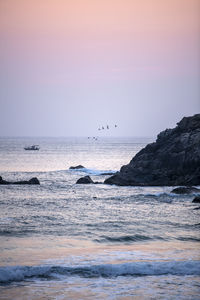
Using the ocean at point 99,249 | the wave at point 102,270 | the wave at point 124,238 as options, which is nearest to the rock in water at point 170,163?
the ocean at point 99,249

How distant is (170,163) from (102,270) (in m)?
38.0

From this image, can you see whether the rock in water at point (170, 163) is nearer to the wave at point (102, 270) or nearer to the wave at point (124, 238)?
the wave at point (124, 238)

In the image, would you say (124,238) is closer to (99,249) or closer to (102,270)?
(99,249)

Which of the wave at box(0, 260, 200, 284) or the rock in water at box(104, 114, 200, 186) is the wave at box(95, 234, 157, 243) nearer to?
the wave at box(0, 260, 200, 284)

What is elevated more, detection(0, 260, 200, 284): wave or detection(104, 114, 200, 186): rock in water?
detection(104, 114, 200, 186): rock in water

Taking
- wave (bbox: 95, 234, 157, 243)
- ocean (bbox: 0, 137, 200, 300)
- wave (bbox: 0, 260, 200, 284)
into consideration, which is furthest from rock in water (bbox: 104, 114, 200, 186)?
wave (bbox: 0, 260, 200, 284)

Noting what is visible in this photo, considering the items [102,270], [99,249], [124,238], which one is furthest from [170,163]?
[102,270]

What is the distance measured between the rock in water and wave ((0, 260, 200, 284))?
34.1 metres

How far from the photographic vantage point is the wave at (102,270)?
691 inches

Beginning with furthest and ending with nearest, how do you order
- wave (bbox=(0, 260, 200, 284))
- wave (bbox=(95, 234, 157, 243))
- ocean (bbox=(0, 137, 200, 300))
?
wave (bbox=(95, 234, 157, 243))
wave (bbox=(0, 260, 200, 284))
ocean (bbox=(0, 137, 200, 300))

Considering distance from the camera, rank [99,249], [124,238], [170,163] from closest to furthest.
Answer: [99,249] < [124,238] < [170,163]

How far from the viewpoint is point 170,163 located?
55375 mm

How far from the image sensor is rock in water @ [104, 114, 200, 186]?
53750 millimetres

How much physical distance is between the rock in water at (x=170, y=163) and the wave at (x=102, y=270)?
112ft
